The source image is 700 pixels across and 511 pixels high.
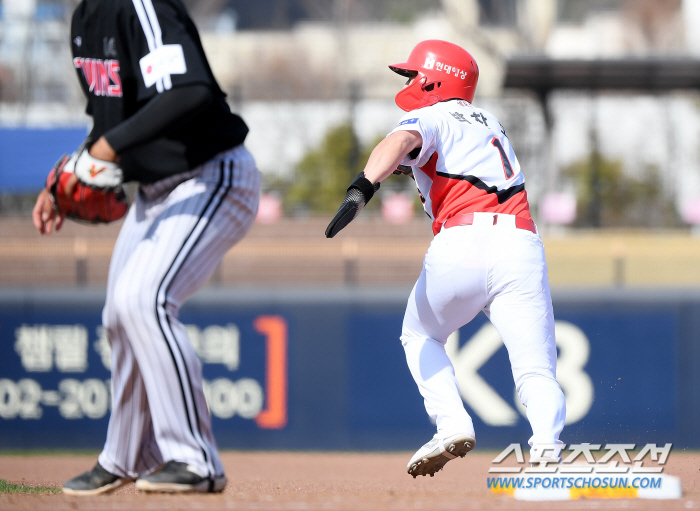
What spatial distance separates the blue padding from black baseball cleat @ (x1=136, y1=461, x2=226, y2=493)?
1073cm

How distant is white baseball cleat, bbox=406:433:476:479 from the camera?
369 cm

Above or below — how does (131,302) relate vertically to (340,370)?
above

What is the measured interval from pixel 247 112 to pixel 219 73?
13.9m

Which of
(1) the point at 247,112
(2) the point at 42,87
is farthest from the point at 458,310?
(2) the point at 42,87

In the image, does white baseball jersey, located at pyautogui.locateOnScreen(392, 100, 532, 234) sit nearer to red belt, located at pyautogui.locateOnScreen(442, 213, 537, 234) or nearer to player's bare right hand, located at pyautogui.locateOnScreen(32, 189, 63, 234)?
red belt, located at pyautogui.locateOnScreen(442, 213, 537, 234)

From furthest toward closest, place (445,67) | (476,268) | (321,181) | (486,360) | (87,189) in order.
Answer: (321,181), (486,360), (445,67), (476,268), (87,189)

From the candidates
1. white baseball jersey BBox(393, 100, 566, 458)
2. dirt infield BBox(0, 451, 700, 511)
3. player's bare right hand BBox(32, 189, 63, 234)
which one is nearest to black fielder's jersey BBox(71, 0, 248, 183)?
player's bare right hand BBox(32, 189, 63, 234)

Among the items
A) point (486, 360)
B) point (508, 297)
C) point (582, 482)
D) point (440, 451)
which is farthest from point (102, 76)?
point (486, 360)

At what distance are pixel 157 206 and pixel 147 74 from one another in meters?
0.50

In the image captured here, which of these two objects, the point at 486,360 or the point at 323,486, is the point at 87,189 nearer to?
the point at 323,486

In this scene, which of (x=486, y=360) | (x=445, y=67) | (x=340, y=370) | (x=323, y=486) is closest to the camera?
(x=445, y=67)

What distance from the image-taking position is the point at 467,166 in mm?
3693

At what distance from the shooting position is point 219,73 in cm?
3131

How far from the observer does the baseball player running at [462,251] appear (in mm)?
3510
